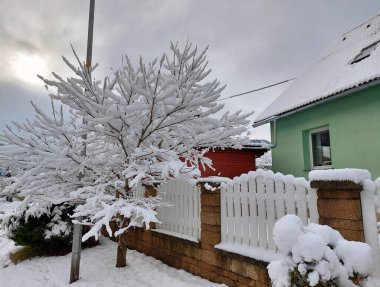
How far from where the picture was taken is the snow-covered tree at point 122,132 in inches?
141

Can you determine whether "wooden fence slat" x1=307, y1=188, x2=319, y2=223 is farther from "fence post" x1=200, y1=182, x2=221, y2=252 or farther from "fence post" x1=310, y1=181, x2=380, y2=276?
"fence post" x1=200, y1=182, x2=221, y2=252

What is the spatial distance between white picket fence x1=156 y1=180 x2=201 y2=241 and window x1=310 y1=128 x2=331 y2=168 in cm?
482

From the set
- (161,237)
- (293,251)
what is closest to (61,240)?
(161,237)

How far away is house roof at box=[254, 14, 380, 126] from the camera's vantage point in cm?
681

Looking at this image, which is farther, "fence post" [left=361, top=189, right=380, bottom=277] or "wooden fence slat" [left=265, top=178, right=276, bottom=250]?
"wooden fence slat" [left=265, top=178, right=276, bottom=250]

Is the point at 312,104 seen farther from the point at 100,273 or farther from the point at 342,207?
the point at 100,273

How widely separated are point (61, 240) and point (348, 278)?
20.0ft

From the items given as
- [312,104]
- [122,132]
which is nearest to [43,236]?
[122,132]

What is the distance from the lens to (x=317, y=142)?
333 inches

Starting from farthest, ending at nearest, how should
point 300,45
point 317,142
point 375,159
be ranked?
point 300,45
point 317,142
point 375,159

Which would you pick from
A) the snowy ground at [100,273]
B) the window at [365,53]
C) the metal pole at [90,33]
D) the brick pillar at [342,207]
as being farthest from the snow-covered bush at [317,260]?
the window at [365,53]

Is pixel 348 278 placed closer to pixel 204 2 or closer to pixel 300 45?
pixel 204 2

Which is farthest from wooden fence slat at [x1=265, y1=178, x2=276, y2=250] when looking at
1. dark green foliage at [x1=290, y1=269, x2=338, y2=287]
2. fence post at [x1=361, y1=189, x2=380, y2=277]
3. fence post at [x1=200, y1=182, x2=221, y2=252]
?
dark green foliage at [x1=290, y1=269, x2=338, y2=287]

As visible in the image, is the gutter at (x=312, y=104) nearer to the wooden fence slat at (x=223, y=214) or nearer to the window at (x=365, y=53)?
the window at (x=365, y=53)
